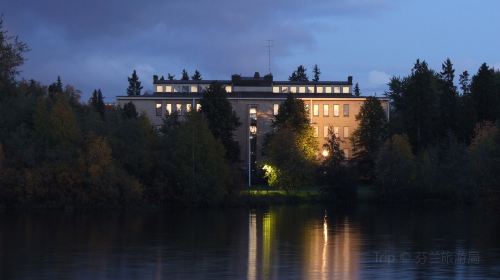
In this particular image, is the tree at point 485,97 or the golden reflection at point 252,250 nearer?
the golden reflection at point 252,250

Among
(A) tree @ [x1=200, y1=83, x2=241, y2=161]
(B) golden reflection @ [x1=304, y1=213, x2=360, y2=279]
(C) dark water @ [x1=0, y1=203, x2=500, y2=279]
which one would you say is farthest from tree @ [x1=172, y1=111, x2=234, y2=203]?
(B) golden reflection @ [x1=304, y1=213, x2=360, y2=279]

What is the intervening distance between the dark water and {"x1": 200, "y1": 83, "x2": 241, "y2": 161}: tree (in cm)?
2934

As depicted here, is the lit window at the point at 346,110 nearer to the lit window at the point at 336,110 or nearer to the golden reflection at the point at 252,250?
the lit window at the point at 336,110

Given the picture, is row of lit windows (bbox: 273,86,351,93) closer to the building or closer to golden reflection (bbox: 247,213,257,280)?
the building

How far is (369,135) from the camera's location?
325 ft

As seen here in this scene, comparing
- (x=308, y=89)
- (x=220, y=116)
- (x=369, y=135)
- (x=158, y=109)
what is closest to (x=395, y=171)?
(x=369, y=135)

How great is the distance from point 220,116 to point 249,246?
187ft

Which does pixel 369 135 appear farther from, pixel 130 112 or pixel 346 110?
pixel 130 112

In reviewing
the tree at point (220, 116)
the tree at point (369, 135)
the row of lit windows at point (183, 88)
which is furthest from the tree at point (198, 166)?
the row of lit windows at point (183, 88)

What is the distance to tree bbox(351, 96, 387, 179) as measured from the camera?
97.4 m

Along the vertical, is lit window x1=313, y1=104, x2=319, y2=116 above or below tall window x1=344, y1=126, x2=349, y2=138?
above

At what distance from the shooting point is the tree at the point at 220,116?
95.9m

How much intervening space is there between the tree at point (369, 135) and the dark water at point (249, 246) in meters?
30.1

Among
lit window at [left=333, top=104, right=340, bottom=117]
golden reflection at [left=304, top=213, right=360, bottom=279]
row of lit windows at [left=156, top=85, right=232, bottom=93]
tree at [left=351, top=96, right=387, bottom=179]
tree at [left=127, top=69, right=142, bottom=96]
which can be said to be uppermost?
tree at [left=127, top=69, right=142, bottom=96]
